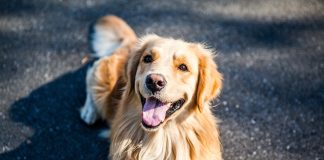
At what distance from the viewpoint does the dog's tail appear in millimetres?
4766

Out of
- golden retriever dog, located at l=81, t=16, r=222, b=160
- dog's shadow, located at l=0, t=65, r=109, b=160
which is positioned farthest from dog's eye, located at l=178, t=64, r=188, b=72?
dog's shadow, located at l=0, t=65, r=109, b=160

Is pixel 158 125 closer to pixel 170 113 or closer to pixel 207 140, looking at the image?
pixel 170 113

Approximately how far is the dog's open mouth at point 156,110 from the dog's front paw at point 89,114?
1.27 metres

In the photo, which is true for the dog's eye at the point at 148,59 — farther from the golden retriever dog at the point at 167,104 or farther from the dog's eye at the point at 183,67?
the dog's eye at the point at 183,67

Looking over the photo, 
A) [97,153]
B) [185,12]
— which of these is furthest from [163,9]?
[97,153]

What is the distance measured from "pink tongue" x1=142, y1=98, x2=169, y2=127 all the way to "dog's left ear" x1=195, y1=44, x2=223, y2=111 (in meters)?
0.33

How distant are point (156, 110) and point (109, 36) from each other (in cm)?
175

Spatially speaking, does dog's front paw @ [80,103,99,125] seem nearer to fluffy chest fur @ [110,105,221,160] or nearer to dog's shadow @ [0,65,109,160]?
dog's shadow @ [0,65,109,160]

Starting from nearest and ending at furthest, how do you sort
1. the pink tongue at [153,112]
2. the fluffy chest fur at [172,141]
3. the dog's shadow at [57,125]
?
the pink tongue at [153,112] → the fluffy chest fur at [172,141] → the dog's shadow at [57,125]

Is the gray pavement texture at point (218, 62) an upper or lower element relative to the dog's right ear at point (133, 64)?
lower

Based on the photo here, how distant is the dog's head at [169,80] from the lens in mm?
3270

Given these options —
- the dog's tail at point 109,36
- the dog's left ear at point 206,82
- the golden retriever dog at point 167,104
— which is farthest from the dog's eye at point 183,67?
the dog's tail at point 109,36

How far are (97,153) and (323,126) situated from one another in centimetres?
270

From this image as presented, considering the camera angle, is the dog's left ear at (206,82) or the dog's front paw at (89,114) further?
the dog's front paw at (89,114)
